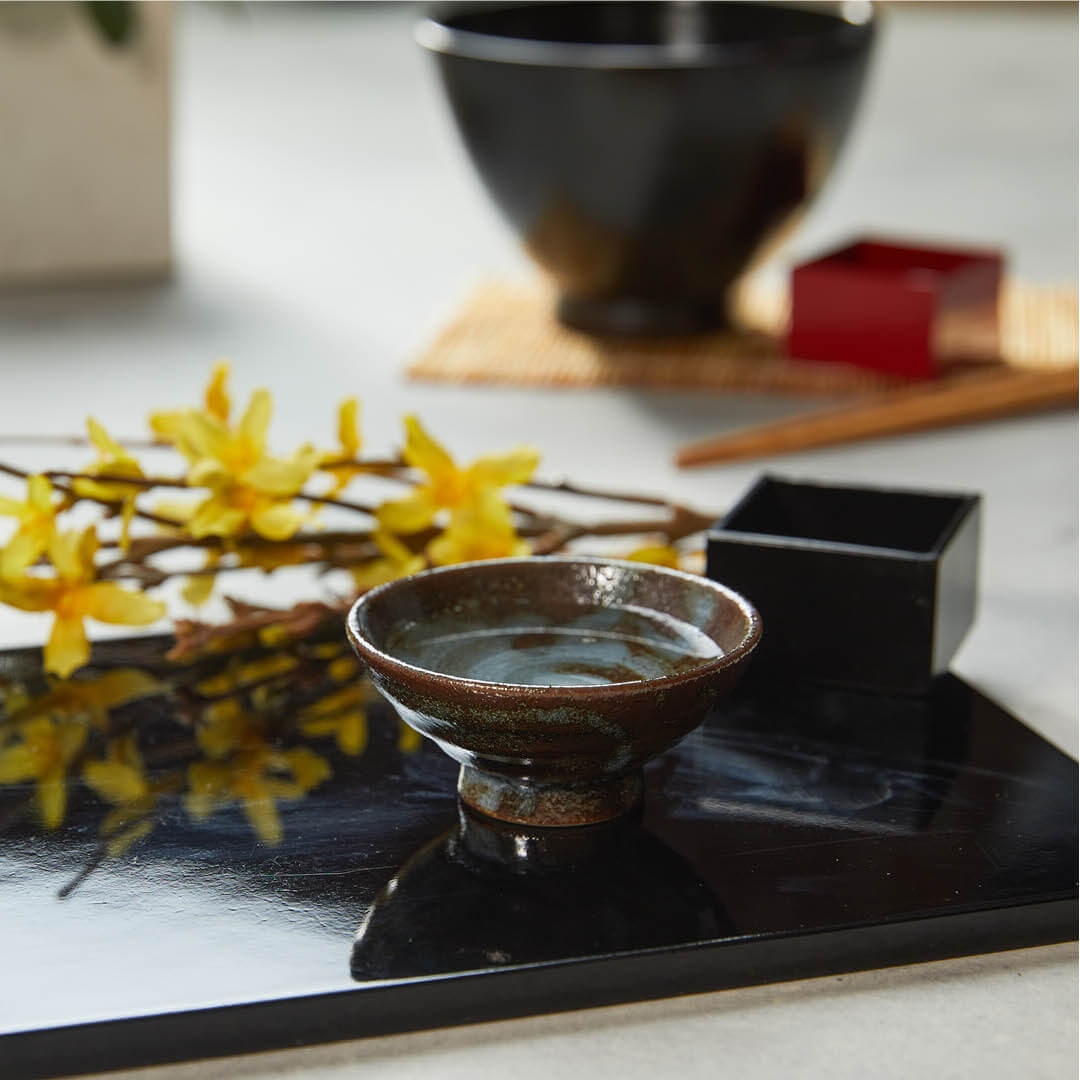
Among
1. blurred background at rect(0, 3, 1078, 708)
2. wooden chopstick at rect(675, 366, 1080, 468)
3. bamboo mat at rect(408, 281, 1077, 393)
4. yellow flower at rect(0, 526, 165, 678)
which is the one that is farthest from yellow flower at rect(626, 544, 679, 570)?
bamboo mat at rect(408, 281, 1077, 393)

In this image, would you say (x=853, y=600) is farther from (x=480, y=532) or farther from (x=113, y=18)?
(x=113, y=18)

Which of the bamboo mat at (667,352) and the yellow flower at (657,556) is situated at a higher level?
the bamboo mat at (667,352)

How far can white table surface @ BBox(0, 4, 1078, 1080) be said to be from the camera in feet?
2.07

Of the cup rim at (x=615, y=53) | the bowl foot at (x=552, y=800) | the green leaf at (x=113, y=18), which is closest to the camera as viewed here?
the bowl foot at (x=552, y=800)

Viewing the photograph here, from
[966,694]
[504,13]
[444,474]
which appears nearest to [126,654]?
[444,474]

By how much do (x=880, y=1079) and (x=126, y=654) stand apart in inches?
19.3

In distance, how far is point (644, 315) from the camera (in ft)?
6.05

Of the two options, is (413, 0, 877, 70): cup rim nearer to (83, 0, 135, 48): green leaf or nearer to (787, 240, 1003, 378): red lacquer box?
(787, 240, 1003, 378): red lacquer box

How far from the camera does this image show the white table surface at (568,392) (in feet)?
2.07

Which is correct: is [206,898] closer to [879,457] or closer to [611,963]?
[611,963]

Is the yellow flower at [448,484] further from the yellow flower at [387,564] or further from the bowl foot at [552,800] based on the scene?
the bowl foot at [552,800]

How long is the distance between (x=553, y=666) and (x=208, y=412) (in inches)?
9.2

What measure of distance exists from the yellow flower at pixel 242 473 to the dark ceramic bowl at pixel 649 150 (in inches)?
35.0

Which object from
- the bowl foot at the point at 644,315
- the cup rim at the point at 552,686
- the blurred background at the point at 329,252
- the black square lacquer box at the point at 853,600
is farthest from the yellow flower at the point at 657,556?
the bowl foot at the point at 644,315
